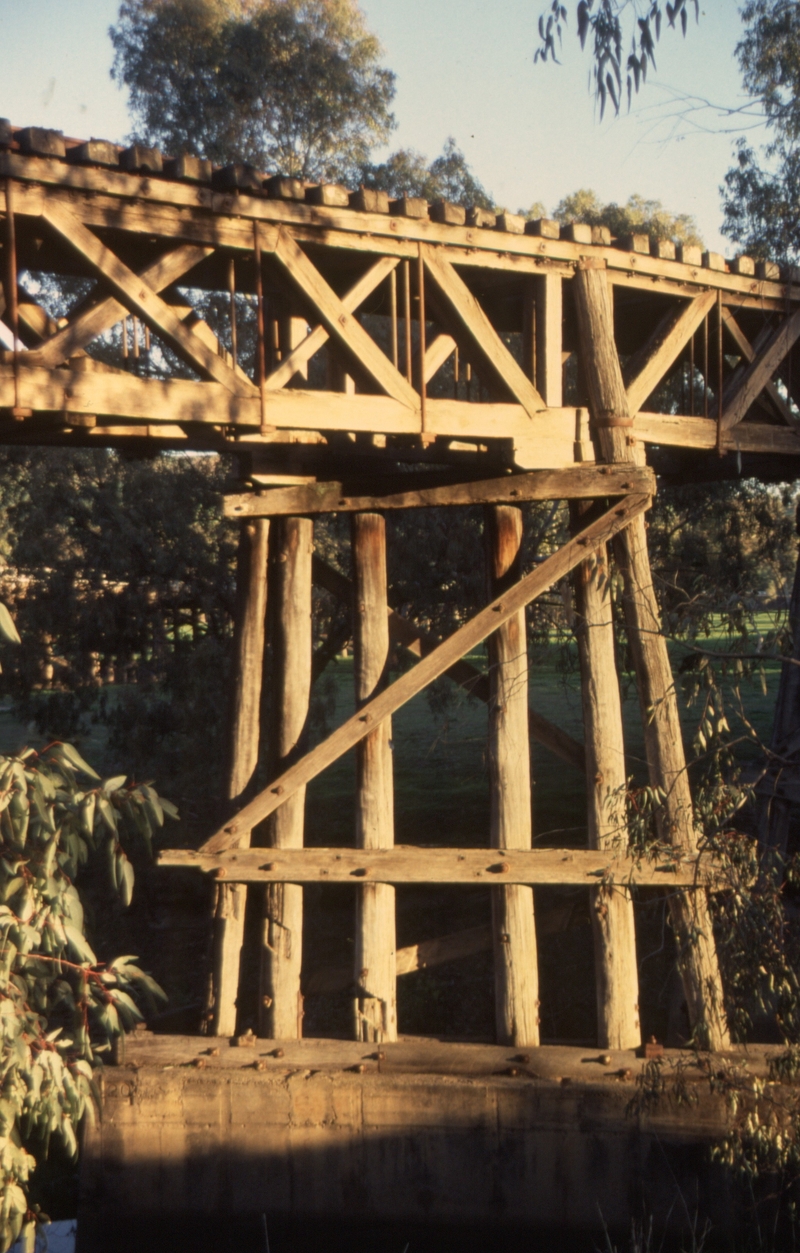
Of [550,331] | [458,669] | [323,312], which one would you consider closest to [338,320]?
[323,312]

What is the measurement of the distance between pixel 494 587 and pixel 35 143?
313 centimetres

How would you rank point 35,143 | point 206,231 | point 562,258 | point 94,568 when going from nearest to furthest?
point 35,143 → point 206,231 → point 562,258 → point 94,568

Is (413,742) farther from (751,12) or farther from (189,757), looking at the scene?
(751,12)

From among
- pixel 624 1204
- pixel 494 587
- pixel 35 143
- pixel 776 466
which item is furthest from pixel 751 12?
pixel 624 1204

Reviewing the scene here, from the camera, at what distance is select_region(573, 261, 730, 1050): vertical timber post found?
5.69 meters

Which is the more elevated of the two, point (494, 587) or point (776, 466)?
point (776, 466)

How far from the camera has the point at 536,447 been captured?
19.6 ft

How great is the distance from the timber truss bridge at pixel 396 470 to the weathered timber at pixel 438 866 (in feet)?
0.05

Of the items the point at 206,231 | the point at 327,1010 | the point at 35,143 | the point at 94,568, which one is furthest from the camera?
the point at 94,568

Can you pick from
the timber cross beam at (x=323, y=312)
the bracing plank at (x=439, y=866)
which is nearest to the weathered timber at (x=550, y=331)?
the timber cross beam at (x=323, y=312)

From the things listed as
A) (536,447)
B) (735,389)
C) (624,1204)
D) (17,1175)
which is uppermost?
(735,389)

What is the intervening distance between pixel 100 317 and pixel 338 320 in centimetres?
115

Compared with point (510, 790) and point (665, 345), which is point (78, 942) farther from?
point (665, 345)

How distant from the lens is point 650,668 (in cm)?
598
